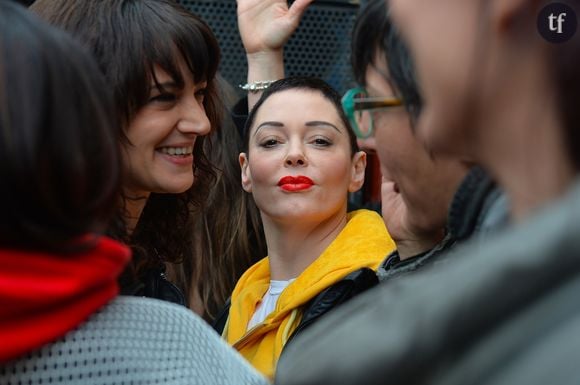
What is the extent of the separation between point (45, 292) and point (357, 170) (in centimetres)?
195

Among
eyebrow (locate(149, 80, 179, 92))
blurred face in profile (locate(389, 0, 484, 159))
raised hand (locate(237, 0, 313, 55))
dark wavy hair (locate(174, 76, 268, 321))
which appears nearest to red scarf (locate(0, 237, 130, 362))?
blurred face in profile (locate(389, 0, 484, 159))

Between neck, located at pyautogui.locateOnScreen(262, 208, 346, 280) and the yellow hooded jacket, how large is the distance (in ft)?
0.18

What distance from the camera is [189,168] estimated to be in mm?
2719

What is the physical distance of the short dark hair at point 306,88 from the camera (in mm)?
3057

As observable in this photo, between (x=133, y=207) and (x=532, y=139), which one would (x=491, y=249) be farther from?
(x=133, y=207)

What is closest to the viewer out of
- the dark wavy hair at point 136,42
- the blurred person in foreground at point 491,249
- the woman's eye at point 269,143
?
the blurred person in foreground at point 491,249

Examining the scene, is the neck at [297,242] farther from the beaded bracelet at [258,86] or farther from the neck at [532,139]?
the neck at [532,139]

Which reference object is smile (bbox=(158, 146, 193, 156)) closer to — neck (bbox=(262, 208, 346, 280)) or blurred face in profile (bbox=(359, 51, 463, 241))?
neck (bbox=(262, 208, 346, 280))

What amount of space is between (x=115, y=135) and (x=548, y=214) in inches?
30.6

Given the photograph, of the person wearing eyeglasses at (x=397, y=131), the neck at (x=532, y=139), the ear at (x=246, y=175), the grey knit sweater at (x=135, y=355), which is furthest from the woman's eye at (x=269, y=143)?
the neck at (x=532, y=139)

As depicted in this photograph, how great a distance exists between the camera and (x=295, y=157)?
2.89m

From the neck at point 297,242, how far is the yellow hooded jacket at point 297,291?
6cm

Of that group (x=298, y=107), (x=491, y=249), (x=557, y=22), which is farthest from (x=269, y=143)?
(x=491, y=249)

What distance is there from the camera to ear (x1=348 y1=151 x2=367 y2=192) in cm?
308
